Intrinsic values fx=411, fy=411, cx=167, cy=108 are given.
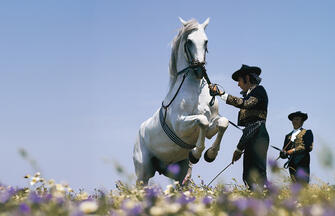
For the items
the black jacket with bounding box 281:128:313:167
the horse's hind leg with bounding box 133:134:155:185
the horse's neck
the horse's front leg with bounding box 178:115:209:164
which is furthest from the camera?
the horse's hind leg with bounding box 133:134:155:185

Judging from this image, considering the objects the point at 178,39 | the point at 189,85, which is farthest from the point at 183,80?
the point at 178,39

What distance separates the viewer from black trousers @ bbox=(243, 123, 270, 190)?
5848 mm

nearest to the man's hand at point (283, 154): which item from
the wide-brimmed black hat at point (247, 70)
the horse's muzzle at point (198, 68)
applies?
the wide-brimmed black hat at point (247, 70)

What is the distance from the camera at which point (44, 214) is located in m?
2.91

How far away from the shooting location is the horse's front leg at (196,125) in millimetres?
6312

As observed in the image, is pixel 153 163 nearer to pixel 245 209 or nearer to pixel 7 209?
pixel 7 209

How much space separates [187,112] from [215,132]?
22.0 inches

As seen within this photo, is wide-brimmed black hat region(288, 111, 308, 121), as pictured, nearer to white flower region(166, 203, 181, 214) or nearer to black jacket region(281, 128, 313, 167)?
black jacket region(281, 128, 313, 167)

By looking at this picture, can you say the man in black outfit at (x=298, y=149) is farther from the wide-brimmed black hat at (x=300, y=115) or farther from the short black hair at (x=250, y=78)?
the short black hair at (x=250, y=78)

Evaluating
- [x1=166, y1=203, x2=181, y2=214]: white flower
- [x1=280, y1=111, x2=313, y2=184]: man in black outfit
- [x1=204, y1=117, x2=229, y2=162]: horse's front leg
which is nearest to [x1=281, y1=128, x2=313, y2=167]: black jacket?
[x1=280, y1=111, x2=313, y2=184]: man in black outfit

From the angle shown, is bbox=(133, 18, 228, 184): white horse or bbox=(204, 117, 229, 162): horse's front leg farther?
bbox=(133, 18, 228, 184): white horse

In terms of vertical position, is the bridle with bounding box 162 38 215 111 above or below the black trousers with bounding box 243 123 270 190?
above

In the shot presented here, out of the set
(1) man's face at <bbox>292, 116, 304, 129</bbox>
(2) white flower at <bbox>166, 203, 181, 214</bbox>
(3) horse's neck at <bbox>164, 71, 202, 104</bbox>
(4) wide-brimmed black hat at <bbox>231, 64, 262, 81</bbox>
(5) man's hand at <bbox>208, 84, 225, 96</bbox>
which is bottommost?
(2) white flower at <bbox>166, 203, 181, 214</bbox>

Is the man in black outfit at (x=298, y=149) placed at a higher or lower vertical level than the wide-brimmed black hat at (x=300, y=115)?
lower
